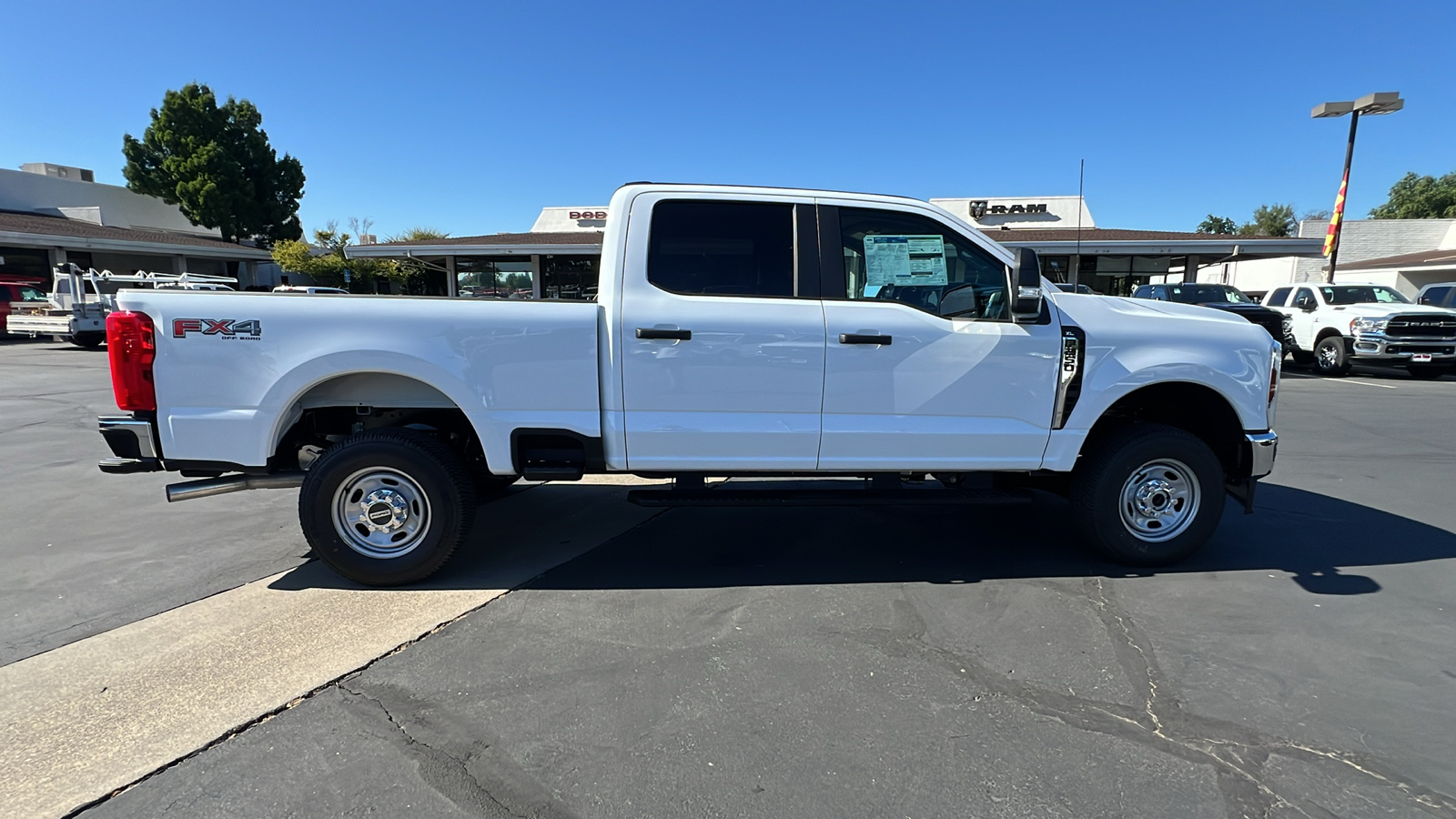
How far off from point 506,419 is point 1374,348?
18.1m

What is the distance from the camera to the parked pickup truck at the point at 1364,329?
14.6 metres

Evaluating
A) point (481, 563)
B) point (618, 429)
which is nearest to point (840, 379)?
point (618, 429)

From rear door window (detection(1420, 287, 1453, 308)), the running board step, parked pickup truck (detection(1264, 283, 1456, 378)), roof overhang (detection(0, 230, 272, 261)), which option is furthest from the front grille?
roof overhang (detection(0, 230, 272, 261))

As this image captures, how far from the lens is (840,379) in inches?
156

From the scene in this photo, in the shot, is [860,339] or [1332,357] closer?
[860,339]

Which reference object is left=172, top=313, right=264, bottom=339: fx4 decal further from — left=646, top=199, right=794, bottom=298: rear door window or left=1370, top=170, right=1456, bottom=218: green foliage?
left=1370, top=170, right=1456, bottom=218: green foliage

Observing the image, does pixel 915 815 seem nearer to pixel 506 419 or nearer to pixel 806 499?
pixel 806 499

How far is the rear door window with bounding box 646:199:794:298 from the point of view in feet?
13.2

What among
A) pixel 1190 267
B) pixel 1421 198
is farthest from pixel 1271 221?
pixel 1190 267

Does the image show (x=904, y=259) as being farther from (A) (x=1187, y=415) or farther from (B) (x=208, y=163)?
(B) (x=208, y=163)

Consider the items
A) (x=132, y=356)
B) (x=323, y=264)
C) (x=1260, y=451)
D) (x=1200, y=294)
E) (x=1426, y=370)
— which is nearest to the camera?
(x=132, y=356)

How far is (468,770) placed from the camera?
8.31 ft

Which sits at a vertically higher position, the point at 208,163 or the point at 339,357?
the point at 208,163

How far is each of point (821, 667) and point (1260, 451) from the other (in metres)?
3.00
